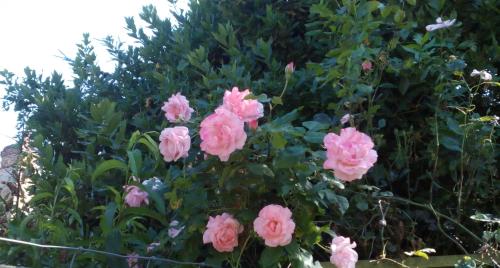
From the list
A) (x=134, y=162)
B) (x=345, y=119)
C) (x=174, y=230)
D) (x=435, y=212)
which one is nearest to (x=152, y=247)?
(x=174, y=230)

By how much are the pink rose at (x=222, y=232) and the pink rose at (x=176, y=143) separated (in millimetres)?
200

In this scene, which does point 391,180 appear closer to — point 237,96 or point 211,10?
point 237,96

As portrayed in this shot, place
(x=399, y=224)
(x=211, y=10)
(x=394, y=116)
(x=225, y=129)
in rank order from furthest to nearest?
1. (x=211, y=10)
2. (x=394, y=116)
3. (x=399, y=224)
4. (x=225, y=129)

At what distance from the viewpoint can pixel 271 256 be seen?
1558mm

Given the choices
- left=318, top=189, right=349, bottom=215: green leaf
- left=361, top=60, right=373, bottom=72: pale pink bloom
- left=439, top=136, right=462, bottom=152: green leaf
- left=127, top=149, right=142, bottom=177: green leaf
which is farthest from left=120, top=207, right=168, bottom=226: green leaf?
left=439, top=136, right=462, bottom=152: green leaf

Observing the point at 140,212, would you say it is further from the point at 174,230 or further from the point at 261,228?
the point at 261,228

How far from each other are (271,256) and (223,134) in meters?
0.34

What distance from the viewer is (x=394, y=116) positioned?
242 centimetres

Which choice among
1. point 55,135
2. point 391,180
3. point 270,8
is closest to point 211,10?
point 270,8

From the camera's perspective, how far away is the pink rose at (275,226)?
1.53 metres

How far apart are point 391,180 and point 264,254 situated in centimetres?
84

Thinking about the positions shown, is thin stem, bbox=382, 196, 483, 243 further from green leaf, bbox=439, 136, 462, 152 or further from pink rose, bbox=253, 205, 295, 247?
pink rose, bbox=253, 205, 295, 247

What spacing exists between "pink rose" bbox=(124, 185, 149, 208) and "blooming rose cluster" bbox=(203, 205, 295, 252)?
330mm

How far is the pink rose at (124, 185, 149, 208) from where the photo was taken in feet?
6.05
